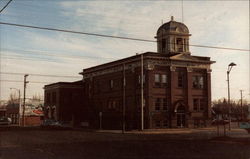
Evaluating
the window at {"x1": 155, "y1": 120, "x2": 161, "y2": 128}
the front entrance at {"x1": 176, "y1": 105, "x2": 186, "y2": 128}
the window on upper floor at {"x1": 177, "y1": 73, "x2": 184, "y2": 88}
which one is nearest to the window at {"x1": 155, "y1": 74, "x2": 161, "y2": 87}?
the window on upper floor at {"x1": 177, "y1": 73, "x2": 184, "y2": 88}

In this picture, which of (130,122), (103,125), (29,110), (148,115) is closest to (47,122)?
(103,125)

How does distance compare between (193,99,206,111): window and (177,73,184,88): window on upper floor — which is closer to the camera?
(177,73,184,88): window on upper floor

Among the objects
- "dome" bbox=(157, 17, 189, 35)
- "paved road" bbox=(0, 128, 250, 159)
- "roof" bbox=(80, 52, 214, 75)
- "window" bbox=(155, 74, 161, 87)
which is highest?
"dome" bbox=(157, 17, 189, 35)

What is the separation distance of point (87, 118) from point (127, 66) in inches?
688

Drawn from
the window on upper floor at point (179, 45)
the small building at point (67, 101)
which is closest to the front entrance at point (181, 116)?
the window on upper floor at point (179, 45)

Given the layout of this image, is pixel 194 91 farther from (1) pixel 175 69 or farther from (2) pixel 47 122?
(2) pixel 47 122

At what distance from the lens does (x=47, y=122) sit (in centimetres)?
5691

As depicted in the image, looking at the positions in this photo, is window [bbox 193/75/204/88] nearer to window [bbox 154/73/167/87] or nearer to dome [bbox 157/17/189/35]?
window [bbox 154/73/167/87]

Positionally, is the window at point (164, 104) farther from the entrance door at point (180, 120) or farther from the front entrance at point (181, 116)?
the entrance door at point (180, 120)

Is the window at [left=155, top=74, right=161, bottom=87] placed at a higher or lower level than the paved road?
higher

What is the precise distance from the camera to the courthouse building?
50.5 metres

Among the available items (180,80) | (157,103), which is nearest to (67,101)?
(157,103)

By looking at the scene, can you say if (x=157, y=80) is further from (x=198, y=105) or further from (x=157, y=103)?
(x=198, y=105)

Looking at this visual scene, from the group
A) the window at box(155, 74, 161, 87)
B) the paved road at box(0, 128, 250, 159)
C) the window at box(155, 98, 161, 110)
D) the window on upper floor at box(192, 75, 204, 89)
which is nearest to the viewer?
the paved road at box(0, 128, 250, 159)
